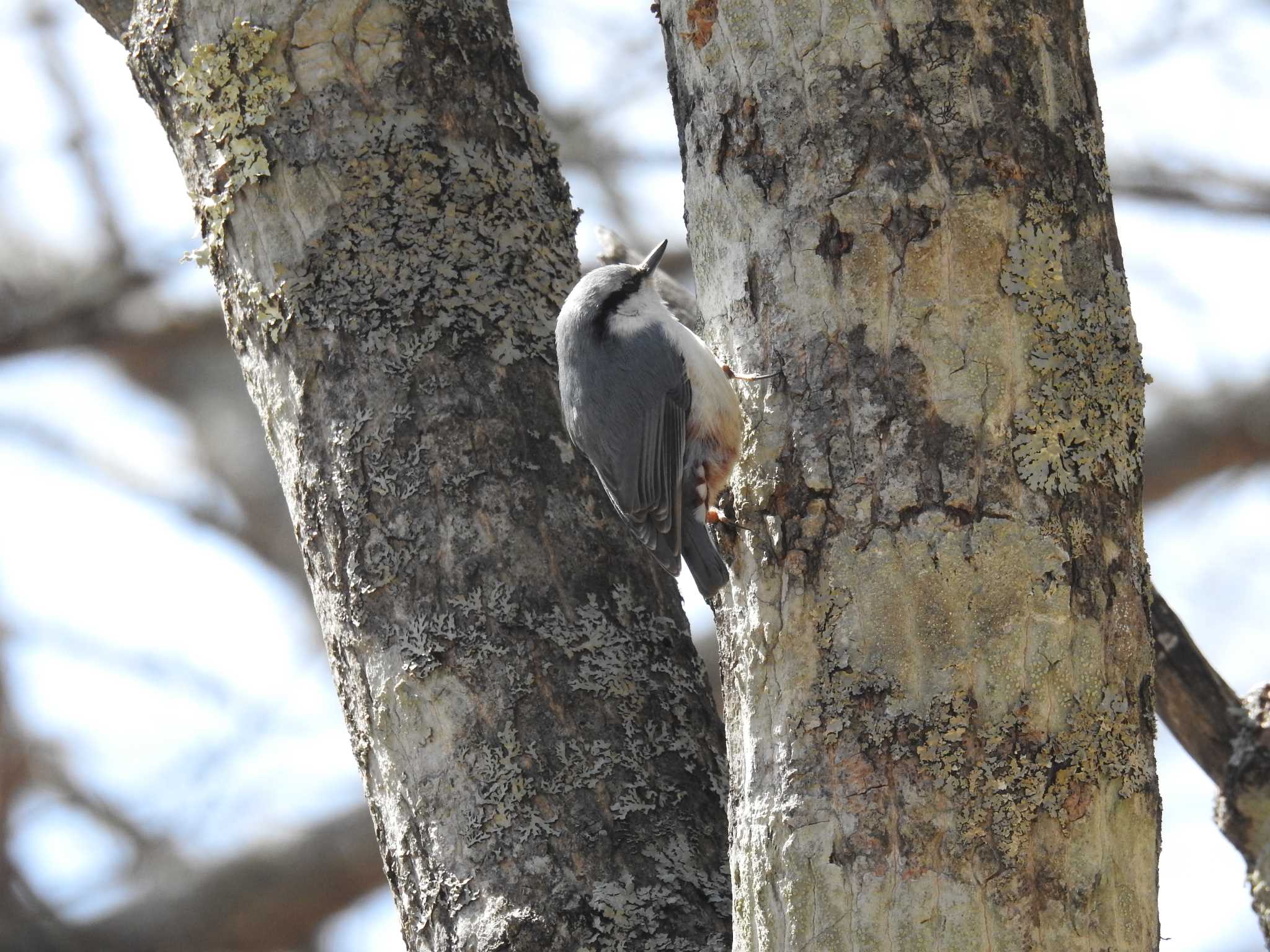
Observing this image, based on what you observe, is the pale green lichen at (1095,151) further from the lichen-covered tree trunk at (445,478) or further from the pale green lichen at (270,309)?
the pale green lichen at (270,309)

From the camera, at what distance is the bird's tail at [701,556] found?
249 centimetres

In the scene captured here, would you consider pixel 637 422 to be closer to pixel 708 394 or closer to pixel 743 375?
pixel 708 394

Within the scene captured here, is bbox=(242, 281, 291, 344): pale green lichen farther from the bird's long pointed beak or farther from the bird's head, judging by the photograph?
the bird's long pointed beak

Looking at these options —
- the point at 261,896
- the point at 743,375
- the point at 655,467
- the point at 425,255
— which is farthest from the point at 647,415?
the point at 261,896

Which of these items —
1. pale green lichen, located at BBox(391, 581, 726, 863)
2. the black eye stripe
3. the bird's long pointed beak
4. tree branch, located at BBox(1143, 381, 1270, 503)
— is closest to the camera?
pale green lichen, located at BBox(391, 581, 726, 863)

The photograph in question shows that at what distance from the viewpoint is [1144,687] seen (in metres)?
1.73

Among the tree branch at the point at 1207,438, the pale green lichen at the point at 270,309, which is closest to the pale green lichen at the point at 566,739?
the pale green lichen at the point at 270,309

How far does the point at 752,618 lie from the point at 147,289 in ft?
17.7

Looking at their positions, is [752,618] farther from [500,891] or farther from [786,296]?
[500,891]

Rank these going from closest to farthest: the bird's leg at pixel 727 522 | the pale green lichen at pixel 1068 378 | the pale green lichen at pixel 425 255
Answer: the pale green lichen at pixel 1068 378 < the bird's leg at pixel 727 522 < the pale green lichen at pixel 425 255

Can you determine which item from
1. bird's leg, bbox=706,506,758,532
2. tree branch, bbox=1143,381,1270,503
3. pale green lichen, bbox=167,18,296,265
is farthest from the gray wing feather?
tree branch, bbox=1143,381,1270,503

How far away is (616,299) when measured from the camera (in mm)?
3111

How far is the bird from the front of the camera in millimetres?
2531

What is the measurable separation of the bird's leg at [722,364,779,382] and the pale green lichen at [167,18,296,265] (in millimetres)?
959
